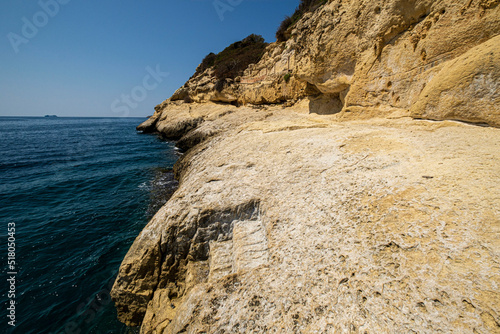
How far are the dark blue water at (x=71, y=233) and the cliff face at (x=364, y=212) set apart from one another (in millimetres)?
1882

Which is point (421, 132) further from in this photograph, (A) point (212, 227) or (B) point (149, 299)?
(B) point (149, 299)

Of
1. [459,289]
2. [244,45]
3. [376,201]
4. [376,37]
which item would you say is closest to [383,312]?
[459,289]

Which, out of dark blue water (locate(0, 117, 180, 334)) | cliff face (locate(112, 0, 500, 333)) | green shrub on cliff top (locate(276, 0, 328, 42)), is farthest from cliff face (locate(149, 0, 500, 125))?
green shrub on cliff top (locate(276, 0, 328, 42))

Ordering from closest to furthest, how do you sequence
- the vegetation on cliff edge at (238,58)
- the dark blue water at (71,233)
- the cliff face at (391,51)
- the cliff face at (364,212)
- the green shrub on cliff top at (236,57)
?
the cliff face at (364,212) → the cliff face at (391,51) → the dark blue water at (71,233) → the vegetation on cliff edge at (238,58) → the green shrub on cliff top at (236,57)

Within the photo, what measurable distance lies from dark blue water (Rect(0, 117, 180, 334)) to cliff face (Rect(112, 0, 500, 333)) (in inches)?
74.1

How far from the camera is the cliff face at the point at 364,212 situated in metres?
2.27

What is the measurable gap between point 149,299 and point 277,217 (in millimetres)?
3945

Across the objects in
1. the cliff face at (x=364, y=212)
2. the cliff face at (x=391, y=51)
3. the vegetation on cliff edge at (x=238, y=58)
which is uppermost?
the vegetation on cliff edge at (x=238, y=58)

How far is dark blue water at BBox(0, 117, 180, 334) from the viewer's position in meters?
5.75

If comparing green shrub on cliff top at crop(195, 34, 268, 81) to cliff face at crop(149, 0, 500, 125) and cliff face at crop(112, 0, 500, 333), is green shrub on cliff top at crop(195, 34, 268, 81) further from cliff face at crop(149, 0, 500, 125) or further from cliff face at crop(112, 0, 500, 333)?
cliff face at crop(112, 0, 500, 333)

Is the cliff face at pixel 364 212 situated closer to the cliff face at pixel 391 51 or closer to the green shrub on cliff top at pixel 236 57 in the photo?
the cliff face at pixel 391 51

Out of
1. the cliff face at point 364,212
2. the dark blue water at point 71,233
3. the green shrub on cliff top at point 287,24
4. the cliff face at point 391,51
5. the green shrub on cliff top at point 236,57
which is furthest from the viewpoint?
the green shrub on cliff top at point 236,57

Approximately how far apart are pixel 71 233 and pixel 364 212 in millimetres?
11105

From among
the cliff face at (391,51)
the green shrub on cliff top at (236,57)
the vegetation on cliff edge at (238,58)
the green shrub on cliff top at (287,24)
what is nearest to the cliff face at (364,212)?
the cliff face at (391,51)
